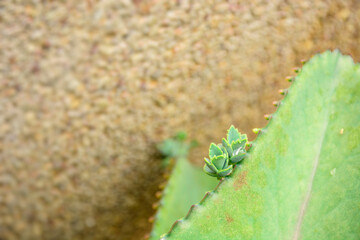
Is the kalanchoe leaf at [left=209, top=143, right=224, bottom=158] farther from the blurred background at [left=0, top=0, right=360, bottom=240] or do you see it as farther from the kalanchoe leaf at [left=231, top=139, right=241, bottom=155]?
the blurred background at [left=0, top=0, right=360, bottom=240]

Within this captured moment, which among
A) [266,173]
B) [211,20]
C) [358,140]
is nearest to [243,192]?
[266,173]

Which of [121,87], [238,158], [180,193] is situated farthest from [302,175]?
[121,87]

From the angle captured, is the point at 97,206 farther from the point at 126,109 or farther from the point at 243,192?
the point at 243,192

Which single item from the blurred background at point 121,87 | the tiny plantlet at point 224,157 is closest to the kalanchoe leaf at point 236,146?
the tiny plantlet at point 224,157

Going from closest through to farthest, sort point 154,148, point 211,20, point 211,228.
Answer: point 211,228 → point 211,20 → point 154,148

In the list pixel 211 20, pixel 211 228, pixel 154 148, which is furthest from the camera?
pixel 154 148
